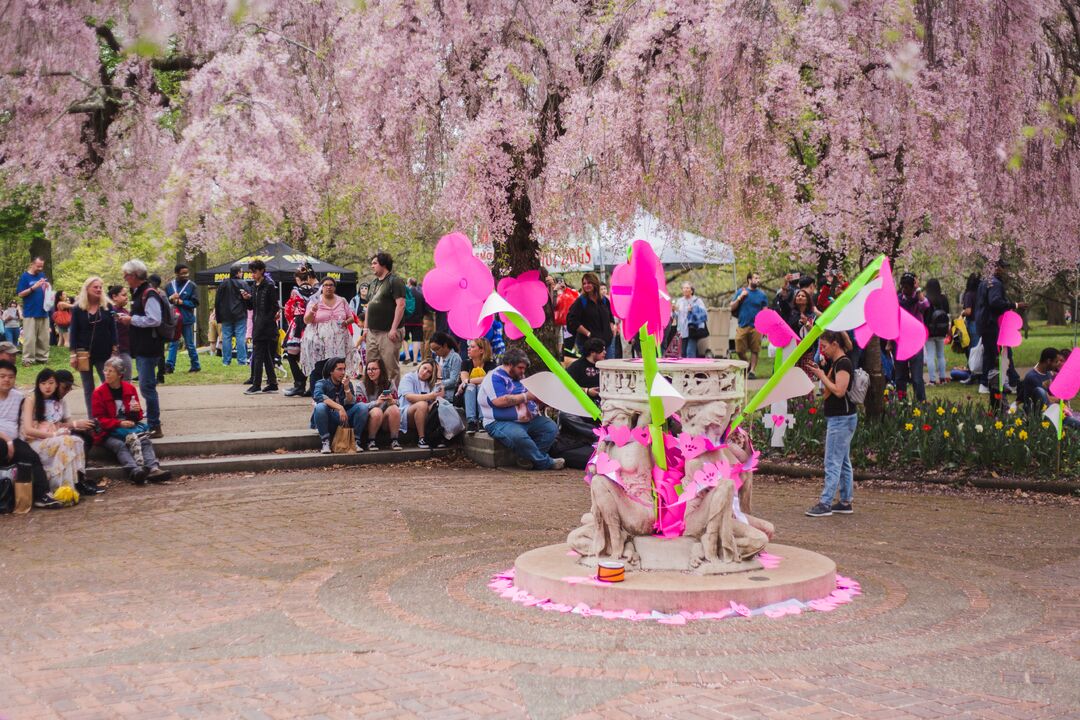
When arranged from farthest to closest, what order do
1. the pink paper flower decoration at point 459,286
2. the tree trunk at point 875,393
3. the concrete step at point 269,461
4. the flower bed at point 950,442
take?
the tree trunk at point 875,393 → the concrete step at point 269,461 → the flower bed at point 950,442 → the pink paper flower decoration at point 459,286

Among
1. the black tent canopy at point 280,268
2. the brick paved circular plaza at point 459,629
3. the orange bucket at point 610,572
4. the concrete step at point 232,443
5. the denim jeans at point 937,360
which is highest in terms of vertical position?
the black tent canopy at point 280,268

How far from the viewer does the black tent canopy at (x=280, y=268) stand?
22141 mm

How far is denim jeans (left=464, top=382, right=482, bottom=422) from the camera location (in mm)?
13883

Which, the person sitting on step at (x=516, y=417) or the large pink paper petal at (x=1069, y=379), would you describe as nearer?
the large pink paper petal at (x=1069, y=379)

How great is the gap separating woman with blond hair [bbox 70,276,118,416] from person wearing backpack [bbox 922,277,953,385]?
12.1m

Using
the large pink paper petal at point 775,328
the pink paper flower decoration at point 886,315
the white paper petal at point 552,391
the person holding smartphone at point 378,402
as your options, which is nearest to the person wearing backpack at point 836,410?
the large pink paper petal at point 775,328

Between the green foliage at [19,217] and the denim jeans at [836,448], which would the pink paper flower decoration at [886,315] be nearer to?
the denim jeans at [836,448]

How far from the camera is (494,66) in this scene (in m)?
13.8

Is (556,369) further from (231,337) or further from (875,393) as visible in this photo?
(231,337)

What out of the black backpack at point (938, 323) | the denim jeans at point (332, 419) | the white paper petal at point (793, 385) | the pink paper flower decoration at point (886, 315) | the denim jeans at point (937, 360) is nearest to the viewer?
the pink paper flower decoration at point (886, 315)

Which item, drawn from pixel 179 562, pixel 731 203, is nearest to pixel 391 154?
pixel 731 203

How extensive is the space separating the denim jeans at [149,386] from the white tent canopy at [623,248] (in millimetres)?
3977

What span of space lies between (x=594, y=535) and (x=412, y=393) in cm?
663

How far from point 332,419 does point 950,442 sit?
6.66 metres
